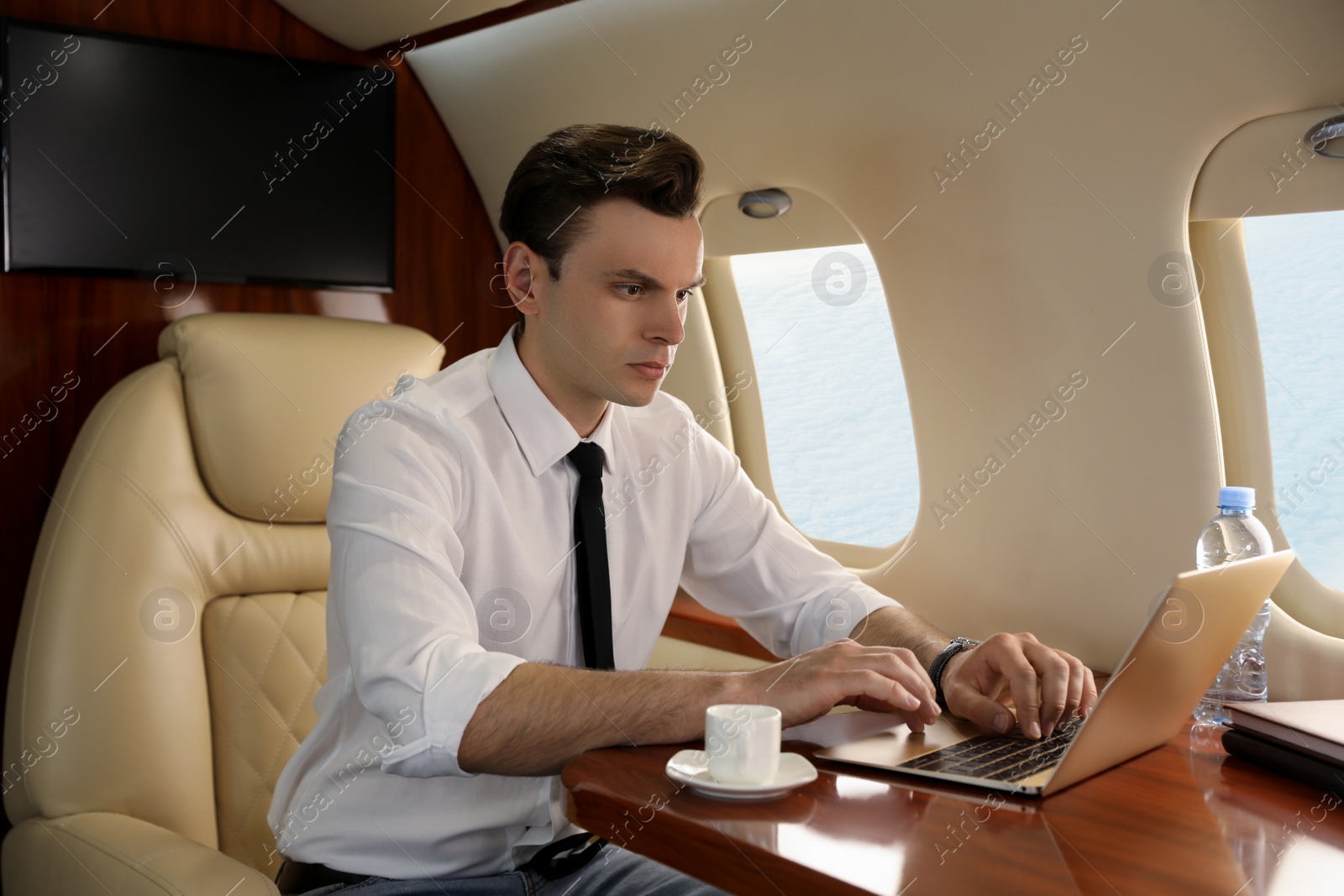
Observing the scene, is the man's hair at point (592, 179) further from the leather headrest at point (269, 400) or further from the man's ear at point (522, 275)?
the leather headrest at point (269, 400)

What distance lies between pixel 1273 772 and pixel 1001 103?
4.13 ft

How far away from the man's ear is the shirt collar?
12 centimetres

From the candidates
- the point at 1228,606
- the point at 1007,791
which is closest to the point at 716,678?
the point at 1007,791

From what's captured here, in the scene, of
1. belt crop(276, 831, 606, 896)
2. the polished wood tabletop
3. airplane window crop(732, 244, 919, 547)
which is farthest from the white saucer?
airplane window crop(732, 244, 919, 547)

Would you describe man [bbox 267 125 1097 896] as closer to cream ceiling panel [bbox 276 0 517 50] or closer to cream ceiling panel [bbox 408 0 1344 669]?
cream ceiling panel [bbox 408 0 1344 669]

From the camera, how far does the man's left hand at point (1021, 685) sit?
1.40 metres

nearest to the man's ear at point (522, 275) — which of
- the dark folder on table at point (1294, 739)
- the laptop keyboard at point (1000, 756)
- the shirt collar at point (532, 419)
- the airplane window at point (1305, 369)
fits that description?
the shirt collar at point (532, 419)

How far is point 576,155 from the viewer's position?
1729 mm

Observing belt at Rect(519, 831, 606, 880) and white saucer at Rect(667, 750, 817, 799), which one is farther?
belt at Rect(519, 831, 606, 880)

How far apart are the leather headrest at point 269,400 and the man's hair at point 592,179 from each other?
0.59 meters

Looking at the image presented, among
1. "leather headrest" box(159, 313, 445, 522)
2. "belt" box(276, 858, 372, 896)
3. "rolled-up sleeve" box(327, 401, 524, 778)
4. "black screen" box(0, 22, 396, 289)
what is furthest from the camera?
"black screen" box(0, 22, 396, 289)

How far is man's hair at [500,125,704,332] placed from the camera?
170 cm

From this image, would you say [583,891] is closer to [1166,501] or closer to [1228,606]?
[1228,606]

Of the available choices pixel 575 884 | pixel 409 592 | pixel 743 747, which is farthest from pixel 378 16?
pixel 743 747
